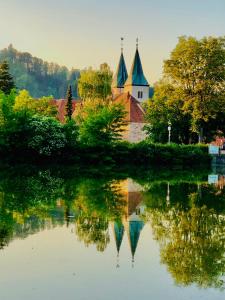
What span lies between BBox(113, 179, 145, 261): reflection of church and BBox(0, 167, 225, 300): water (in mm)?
27

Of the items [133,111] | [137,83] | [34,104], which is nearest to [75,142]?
[34,104]

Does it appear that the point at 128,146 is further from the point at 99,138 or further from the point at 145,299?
the point at 145,299

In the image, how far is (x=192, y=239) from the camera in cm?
1336

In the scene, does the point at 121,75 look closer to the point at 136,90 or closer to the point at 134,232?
the point at 136,90

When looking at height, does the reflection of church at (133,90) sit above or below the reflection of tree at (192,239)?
above

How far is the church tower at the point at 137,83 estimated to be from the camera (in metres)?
85.6

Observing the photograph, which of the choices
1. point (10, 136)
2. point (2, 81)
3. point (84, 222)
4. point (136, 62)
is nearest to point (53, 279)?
point (84, 222)

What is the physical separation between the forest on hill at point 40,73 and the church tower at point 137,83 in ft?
251

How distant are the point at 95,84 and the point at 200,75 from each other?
21129 millimetres

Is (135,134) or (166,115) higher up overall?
(166,115)

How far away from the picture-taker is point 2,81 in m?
61.3

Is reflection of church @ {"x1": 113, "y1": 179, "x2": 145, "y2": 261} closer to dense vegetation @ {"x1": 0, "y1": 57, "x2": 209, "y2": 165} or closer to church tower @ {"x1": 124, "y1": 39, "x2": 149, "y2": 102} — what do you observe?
dense vegetation @ {"x1": 0, "y1": 57, "x2": 209, "y2": 165}

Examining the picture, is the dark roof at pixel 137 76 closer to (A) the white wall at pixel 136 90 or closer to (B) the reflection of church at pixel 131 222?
(A) the white wall at pixel 136 90

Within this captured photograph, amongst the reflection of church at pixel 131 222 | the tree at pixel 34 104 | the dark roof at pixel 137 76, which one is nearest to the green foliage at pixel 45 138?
the tree at pixel 34 104
